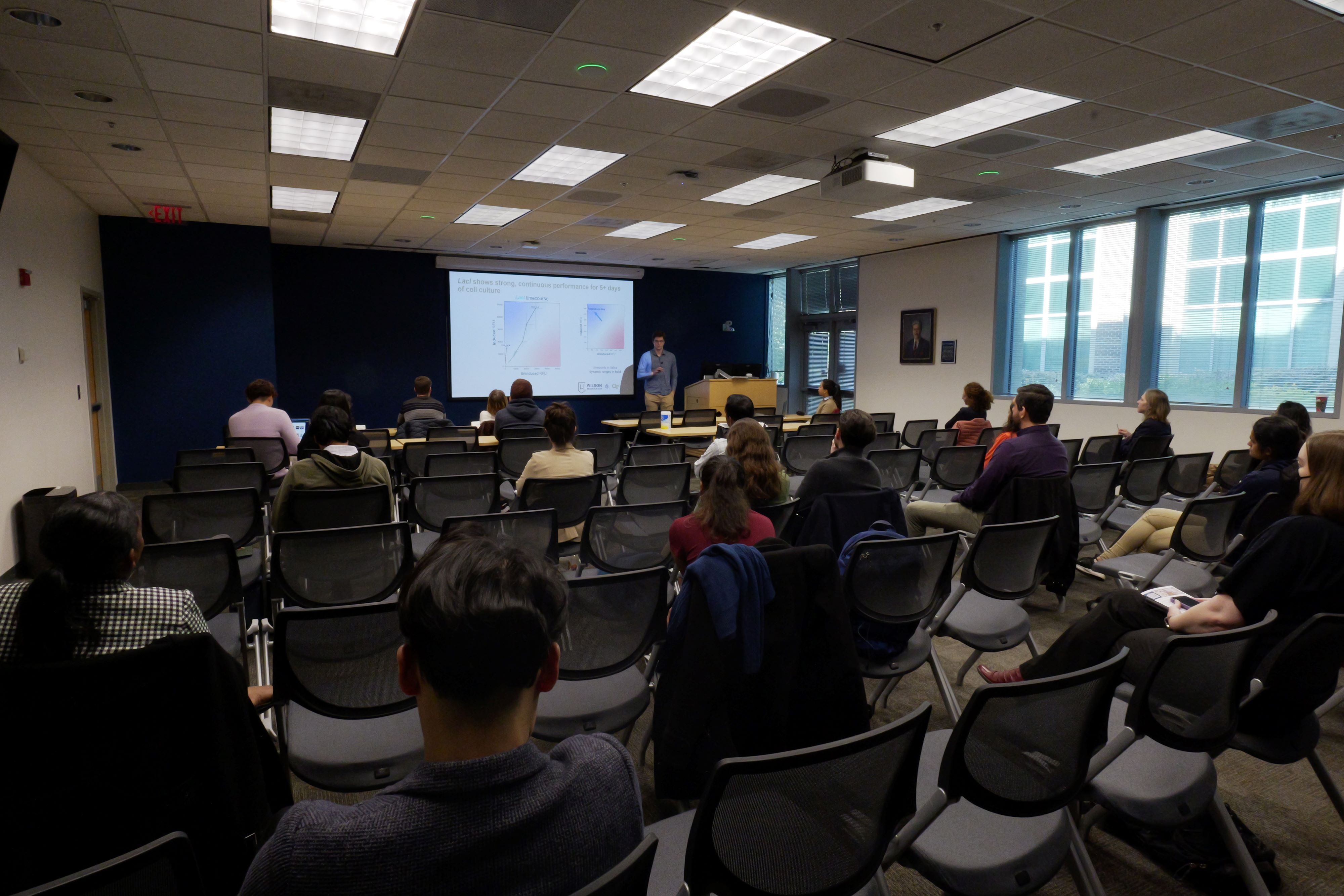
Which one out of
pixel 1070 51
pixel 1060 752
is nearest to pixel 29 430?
pixel 1060 752

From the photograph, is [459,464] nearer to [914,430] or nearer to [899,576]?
[899,576]

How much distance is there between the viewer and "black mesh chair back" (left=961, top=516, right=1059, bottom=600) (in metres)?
2.78

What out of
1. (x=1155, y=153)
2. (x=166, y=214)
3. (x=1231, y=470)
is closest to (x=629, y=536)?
(x=1231, y=470)

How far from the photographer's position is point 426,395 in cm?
768

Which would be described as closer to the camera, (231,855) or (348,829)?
(348,829)

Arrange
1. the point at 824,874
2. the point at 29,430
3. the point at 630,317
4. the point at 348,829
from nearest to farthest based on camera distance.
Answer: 1. the point at 348,829
2. the point at 824,874
3. the point at 29,430
4. the point at 630,317

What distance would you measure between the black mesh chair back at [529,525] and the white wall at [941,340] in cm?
747

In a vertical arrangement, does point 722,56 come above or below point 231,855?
above

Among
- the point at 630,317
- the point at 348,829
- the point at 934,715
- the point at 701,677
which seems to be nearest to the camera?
the point at 348,829

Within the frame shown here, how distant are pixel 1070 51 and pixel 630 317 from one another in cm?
968

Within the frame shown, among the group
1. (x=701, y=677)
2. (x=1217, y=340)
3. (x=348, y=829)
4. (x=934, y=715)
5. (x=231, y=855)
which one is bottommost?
(x=934, y=715)

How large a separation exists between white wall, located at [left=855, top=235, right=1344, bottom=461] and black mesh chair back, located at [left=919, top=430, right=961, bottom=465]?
11.0 ft

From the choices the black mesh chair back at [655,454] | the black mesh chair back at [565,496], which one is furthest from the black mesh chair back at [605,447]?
the black mesh chair back at [565,496]

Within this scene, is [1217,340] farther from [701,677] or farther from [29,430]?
[29,430]
